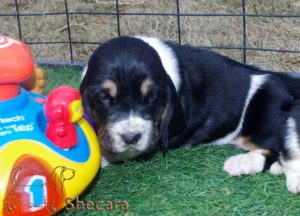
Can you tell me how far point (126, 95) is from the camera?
146 inches

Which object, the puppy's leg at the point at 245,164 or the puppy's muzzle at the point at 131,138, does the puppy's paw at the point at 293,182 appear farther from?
the puppy's muzzle at the point at 131,138

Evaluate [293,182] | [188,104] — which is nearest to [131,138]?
[188,104]

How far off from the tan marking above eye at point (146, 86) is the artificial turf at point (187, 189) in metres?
0.64

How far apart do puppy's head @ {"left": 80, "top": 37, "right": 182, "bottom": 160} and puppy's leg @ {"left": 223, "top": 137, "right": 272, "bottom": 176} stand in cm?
53

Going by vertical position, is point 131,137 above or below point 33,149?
below

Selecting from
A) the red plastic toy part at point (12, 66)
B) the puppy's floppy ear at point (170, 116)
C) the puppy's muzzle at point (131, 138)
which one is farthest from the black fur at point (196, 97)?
the red plastic toy part at point (12, 66)

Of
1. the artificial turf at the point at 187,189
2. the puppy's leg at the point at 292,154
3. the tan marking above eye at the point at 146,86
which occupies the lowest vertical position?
the artificial turf at the point at 187,189

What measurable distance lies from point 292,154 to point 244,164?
1.10 ft

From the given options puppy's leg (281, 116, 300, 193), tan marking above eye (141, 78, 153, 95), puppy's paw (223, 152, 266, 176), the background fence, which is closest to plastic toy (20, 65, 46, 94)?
tan marking above eye (141, 78, 153, 95)

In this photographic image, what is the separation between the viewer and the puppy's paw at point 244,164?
400cm

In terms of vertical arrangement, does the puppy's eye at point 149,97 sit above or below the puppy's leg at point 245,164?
above

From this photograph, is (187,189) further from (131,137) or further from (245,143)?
(245,143)

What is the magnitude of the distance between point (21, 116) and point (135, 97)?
0.84 m

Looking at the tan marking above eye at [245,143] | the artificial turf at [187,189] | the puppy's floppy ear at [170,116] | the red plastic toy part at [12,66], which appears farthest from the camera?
the tan marking above eye at [245,143]
